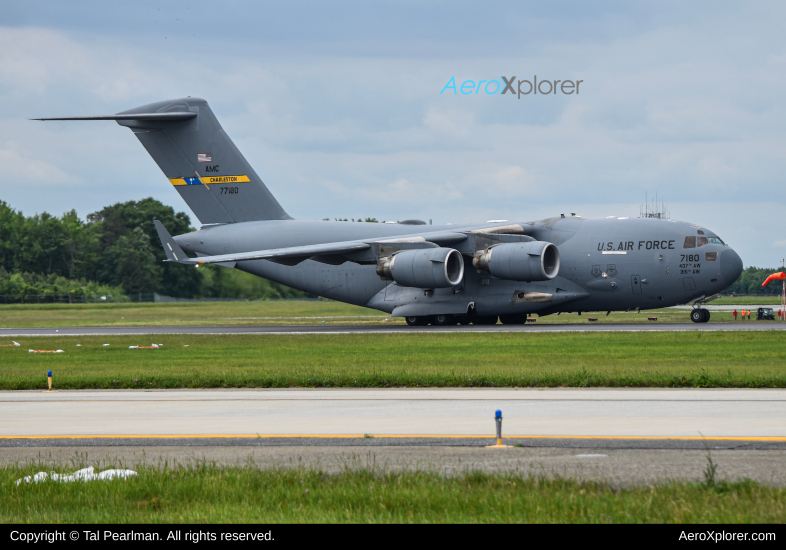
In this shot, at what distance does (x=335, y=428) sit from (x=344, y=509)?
432 centimetres

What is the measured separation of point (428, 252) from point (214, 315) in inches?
871

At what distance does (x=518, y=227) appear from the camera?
3700 cm

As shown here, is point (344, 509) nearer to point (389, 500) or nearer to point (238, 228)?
point (389, 500)

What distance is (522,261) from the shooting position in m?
34.0

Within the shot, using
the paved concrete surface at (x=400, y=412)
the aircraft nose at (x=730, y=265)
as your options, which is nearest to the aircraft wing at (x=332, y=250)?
the aircraft nose at (x=730, y=265)

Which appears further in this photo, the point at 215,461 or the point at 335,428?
the point at 335,428

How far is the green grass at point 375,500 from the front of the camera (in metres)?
6.77

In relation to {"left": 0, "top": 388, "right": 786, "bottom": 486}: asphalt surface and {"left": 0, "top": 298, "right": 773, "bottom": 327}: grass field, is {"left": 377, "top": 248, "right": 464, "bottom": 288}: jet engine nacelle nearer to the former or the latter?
{"left": 0, "top": 298, "right": 773, "bottom": 327}: grass field

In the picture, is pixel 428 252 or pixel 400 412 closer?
pixel 400 412

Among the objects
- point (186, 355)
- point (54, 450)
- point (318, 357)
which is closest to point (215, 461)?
point (54, 450)

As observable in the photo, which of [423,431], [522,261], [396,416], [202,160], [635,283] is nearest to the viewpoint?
[423,431]

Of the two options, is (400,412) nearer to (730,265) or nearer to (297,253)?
(297,253)

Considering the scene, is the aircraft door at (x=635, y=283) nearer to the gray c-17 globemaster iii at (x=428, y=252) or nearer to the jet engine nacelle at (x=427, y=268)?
the gray c-17 globemaster iii at (x=428, y=252)

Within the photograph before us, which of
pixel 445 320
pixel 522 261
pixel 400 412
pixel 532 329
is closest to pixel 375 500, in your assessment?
pixel 400 412
